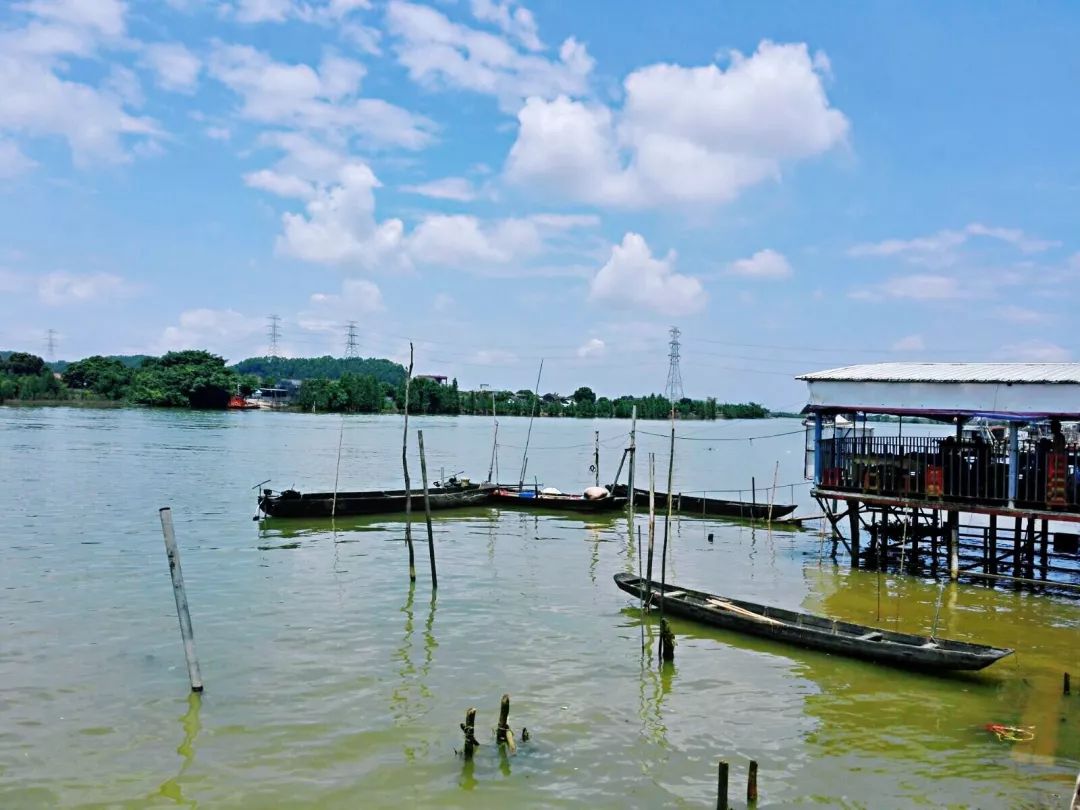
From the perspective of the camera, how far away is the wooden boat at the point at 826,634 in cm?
1244

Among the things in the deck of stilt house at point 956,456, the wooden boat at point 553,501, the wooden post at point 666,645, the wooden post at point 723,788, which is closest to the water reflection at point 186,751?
the wooden post at point 723,788

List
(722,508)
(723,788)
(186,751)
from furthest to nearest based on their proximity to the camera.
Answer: (722,508)
(186,751)
(723,788)

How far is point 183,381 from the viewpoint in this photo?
367 feet

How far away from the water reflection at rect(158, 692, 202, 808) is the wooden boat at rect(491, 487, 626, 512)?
22307 mm

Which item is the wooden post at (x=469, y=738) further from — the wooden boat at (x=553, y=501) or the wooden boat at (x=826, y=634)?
the wooden boat at (x=553, y=501)

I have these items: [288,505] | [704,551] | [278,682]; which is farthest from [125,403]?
[278,682]

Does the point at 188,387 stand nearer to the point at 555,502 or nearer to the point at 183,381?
the point at 183,381

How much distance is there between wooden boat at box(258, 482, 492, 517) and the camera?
28.9 metres

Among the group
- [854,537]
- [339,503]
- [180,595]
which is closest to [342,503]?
[339,503]

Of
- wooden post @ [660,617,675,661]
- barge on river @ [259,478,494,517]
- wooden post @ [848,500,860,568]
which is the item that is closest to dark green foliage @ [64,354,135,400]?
barge on river @ [259,478,494,517]

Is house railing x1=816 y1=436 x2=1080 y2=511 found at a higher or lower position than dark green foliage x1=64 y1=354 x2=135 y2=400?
lower

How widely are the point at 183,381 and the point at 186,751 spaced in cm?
11040

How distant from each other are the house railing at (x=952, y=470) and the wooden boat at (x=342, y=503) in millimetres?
15084

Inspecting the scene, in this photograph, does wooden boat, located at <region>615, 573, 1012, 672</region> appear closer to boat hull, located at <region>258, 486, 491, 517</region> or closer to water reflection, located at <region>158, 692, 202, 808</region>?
water reflection, located at <region>158, 692, 202, 808</region>
